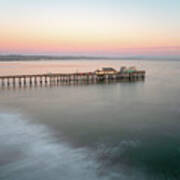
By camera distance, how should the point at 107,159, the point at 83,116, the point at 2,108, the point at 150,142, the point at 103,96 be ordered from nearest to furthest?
1. the point at 107,159
2. the point at 150,142
3. the point at 83,116
4. the point at 2,108
5. the point at 103,96

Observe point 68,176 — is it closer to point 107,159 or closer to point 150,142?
point 107,159

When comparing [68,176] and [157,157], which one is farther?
[157,157]

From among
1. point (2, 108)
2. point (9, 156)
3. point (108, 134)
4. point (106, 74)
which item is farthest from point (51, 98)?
point (106, 74)

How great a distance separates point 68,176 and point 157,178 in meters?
4.26

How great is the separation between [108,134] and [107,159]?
3519 millimetres

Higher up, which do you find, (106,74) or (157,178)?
(106,74)

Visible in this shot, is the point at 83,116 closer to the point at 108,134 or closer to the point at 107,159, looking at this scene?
the point at 108,134

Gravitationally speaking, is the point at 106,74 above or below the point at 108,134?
above

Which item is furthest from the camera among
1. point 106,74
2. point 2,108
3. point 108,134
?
point 106,74

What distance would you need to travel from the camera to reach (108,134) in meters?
14.3

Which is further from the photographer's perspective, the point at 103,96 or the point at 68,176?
the point at 103,96

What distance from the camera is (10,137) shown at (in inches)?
531

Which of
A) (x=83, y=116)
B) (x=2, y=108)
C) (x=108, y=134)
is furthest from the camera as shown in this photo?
(x=2, y=108)

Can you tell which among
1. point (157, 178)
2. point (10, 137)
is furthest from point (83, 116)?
point (157, 178)
